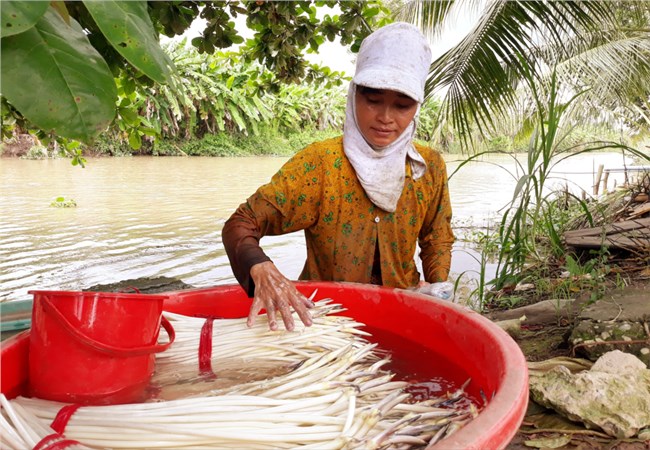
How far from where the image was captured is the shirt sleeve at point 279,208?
1622 millimetres

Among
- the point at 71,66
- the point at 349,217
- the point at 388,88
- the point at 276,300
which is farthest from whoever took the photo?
the point at 349,217

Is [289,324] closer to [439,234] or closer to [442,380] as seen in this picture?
[442,380]

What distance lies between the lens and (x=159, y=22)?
96.0 inches

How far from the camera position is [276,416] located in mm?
867

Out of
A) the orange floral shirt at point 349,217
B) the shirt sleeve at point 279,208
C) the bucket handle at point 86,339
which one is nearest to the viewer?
the bucket handle at point 86,339

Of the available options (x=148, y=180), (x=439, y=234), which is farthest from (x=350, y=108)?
(x=148, y=180)

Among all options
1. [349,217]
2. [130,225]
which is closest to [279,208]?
[349,217]

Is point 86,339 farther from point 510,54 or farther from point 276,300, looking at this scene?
point 510,54

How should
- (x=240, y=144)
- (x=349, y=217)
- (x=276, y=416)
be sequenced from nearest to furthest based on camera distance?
(x=276, y=416) < (x=349, y=217) < (x=240, y=144)

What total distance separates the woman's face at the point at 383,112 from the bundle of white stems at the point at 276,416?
3.13 feet

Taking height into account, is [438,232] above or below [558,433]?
above

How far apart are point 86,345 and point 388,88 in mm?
1182

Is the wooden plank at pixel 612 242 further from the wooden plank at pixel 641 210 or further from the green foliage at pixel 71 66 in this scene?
the green foliage at pixel 71 66

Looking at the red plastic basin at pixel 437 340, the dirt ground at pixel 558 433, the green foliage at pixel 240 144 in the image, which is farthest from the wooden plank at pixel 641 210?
the green foliage at pixel 240 144
